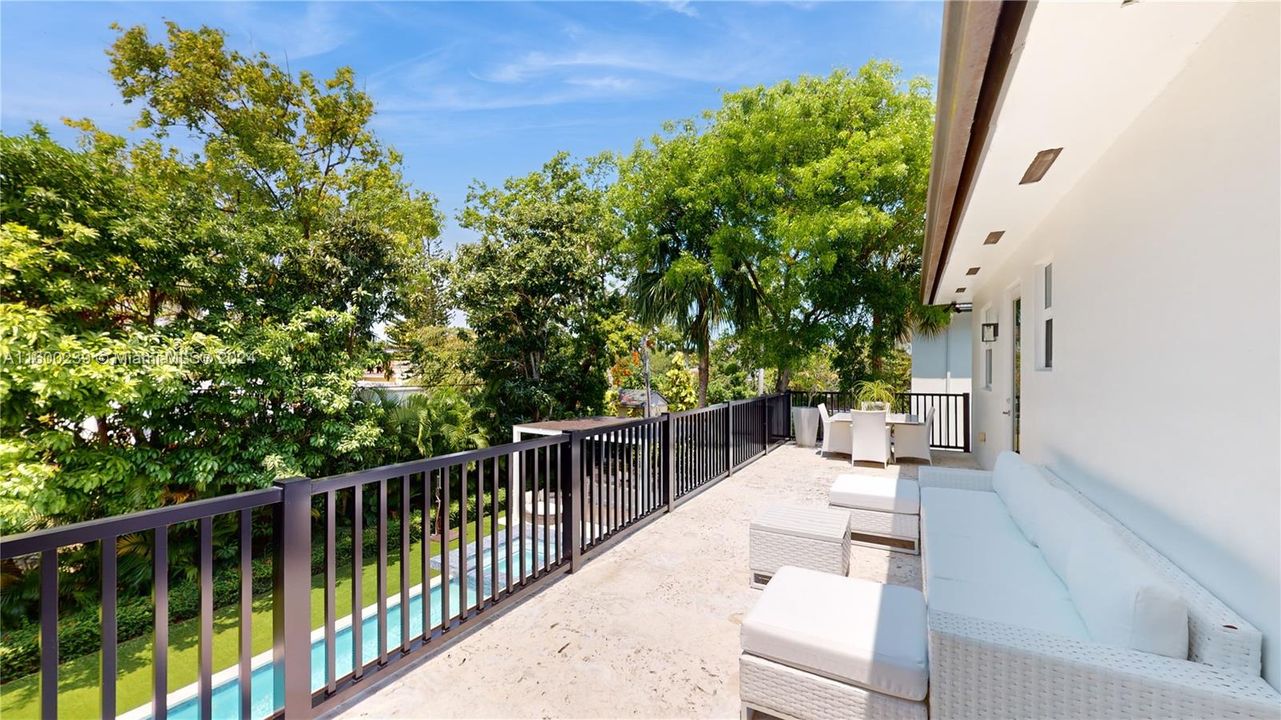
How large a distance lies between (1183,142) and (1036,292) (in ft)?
10.2

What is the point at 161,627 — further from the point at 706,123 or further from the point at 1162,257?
the point at 706,123

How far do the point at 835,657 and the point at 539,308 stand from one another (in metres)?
11.9

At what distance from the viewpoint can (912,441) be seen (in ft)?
26.3

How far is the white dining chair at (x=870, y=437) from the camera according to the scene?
7.63 metres

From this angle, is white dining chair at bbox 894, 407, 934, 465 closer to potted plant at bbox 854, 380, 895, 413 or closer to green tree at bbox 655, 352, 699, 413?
potted plant at bbox 854, 380, 895, 413

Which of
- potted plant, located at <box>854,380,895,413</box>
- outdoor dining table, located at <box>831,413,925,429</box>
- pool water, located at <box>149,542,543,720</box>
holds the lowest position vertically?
pool water, located at <box>149,542,543,720</box>

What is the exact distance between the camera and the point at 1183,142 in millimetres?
2008

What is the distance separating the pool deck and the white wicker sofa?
1.02 meters

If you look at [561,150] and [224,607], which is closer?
[224,607]

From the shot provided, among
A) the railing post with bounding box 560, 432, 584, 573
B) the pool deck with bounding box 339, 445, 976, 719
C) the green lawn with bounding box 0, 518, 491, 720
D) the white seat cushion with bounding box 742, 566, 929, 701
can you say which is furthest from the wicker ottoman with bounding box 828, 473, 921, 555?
the green lawn with bounding box 0, 518, 491, 720

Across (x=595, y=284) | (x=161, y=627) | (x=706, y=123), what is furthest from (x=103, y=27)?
(x=161, y=627)

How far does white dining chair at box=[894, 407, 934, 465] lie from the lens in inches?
314

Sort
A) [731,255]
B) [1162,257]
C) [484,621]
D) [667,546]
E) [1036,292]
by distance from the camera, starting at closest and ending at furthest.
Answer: [1162,257]
[484,621]
[667,546]
[1036,292]
[731,255]

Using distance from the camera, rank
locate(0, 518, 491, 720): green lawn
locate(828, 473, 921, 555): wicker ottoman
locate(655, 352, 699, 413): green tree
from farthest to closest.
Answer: locate(655, 352, 699, 413): green tree < locate(0, 518, 491, 720): green lawn < locate(828, 473, 921, 555): wicker ottoman
